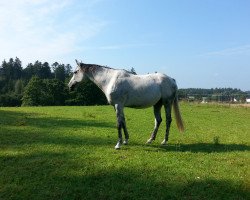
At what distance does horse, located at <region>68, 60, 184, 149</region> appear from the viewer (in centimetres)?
1218

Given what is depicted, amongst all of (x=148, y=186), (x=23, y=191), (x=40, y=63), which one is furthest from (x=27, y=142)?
(x=40, y=63)

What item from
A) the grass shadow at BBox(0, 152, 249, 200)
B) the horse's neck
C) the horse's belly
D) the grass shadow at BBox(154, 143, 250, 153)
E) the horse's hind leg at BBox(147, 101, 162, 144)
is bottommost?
the grass shadow at BBox(0, 152, 249, 200)

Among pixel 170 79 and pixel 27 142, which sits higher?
pixel 170 79

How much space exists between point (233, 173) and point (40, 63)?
135448 millimetres

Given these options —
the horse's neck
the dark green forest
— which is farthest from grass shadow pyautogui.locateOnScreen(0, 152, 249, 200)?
the dark green forest

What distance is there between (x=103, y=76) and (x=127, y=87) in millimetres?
1039

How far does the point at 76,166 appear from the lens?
9.52m

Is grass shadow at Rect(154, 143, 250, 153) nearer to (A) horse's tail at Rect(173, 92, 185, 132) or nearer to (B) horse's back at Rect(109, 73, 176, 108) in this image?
(A) horse's tail at Rect(173, 92, 185, 132)

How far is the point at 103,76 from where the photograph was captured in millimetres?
12664

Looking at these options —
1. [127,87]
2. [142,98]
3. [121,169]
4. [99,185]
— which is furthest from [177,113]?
[99,185]

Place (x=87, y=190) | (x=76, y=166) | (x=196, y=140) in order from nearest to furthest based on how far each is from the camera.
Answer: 1. (x=87, y=190)
2. (x=76, y=166)
3. (x=196, y=140)

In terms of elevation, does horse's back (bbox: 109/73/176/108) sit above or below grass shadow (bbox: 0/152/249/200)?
above

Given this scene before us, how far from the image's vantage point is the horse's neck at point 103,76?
493 inches

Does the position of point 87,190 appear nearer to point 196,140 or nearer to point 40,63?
point 196,140
